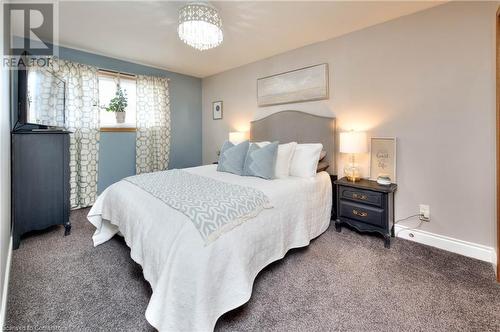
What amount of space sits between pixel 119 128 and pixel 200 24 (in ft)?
8.25

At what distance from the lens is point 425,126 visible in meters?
2.34

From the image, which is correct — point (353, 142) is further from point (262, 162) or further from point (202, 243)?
point (202, 243)

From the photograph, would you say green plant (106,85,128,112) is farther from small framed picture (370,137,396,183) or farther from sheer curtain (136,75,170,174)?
small framed picture (370,137,396,183)

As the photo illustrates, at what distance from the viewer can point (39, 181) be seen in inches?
94.3

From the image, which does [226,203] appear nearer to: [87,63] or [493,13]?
[493,13]

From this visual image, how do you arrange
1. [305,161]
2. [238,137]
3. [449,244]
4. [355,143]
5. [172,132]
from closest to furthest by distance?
[449,244], [355,143], [305,161], [238,137], [172,132]

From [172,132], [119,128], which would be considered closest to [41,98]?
[119,128]

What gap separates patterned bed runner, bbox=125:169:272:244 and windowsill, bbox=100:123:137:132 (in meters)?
1.91

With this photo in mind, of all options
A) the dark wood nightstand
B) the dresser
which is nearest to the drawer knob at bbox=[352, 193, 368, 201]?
the dark wood nightstand

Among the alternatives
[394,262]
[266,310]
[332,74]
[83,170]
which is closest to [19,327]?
[266,310]

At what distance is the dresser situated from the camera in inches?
88.4

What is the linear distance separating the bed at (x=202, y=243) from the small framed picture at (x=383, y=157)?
0.63m

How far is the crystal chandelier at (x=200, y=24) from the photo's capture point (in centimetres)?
200

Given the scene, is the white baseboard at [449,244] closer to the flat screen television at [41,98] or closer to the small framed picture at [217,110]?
the small framed picture at [217,110]
